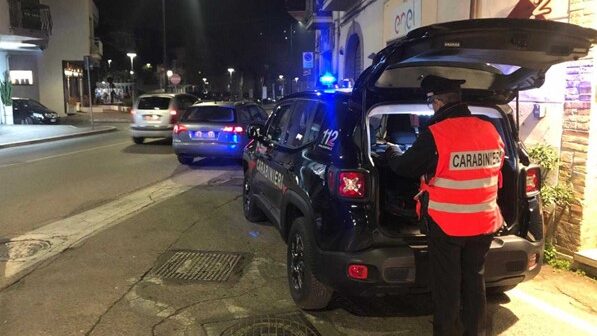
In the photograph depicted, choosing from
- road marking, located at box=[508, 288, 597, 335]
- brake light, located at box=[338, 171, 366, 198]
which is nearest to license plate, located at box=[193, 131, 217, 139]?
road marking, located at box=[508, 288, 597, 335]

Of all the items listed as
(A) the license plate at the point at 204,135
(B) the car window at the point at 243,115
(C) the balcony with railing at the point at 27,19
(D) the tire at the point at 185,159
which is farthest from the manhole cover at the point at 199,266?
(C) the balcony with railing at the point at 27,19

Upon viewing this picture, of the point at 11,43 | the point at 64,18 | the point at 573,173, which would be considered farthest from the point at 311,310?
the point at 64,18

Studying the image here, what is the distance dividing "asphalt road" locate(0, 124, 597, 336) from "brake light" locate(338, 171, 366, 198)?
3.53 ft

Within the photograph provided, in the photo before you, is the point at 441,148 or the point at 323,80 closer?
the point at 441,148

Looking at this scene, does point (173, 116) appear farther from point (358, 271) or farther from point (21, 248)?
point (358, 271)

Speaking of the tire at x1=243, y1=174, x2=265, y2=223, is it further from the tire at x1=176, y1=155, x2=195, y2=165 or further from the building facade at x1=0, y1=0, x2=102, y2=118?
the building facade at x1=0, y1=0, x2=102, y2=118

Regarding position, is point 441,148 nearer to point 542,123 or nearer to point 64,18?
point 542,123

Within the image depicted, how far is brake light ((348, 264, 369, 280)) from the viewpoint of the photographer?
11.5 ft

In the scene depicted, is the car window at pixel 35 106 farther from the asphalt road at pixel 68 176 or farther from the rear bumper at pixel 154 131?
the rear bumper at pixel 154 131

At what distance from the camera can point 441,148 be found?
3.10 metres

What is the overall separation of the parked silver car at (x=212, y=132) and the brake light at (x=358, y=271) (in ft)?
26.6

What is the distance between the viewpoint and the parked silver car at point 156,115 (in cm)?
1546

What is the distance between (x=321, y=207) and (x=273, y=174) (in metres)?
1.55

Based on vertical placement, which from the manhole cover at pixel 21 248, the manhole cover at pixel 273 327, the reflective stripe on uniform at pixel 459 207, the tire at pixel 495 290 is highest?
the reflective stripe on uniform at pixel 459 207
